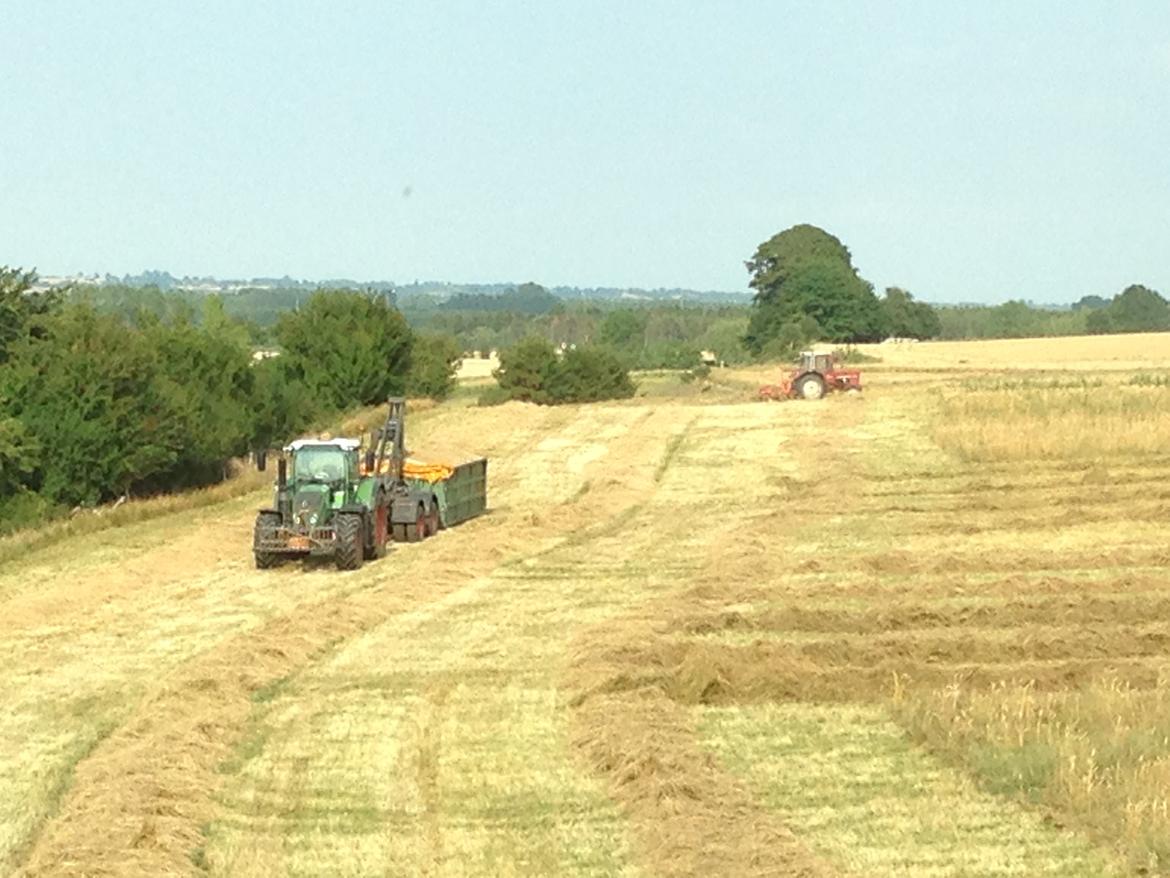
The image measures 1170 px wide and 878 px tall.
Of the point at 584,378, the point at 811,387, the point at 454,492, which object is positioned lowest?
the point at 584,378

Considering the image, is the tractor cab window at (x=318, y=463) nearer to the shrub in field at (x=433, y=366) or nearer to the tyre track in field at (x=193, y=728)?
the tyre track in field at (x=193, y=728)

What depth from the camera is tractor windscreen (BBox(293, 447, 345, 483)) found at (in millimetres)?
25609

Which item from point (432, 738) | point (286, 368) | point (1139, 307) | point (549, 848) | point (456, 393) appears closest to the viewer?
point (549, 848)

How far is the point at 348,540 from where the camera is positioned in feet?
81.3

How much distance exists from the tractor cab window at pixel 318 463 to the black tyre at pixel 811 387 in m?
30.0

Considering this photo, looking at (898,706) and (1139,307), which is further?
(1139,307)

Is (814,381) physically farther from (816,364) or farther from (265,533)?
(265,533)

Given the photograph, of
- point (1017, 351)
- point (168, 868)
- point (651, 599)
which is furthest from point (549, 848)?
point (1017, 351)

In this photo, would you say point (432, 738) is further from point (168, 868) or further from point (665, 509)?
point (665, 509)

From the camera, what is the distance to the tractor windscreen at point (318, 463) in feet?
84.0

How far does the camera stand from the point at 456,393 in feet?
225

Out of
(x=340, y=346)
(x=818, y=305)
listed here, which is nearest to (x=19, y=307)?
(x=340, y=346)

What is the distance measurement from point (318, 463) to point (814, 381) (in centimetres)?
3040

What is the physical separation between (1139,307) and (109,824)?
145426mm
